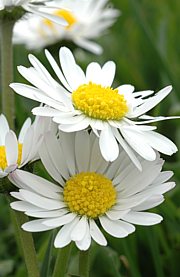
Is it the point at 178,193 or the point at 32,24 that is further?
the point at 32,24

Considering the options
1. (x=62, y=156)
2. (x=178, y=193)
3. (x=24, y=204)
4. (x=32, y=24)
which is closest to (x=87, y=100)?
(x=62, y=156)

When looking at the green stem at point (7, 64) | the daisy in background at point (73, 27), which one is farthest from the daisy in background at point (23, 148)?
the daisy in background at point (73, 27)

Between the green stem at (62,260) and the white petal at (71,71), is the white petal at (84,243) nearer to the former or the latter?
the green stem at (62,260)

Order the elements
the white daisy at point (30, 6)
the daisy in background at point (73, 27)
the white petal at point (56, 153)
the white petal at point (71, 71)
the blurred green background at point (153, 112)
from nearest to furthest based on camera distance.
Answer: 1. the white petal at point (56, 153)
2. the white petal at point (71, 71)
3. the white daisy at point (30, 6)
4. the blurred green background at point (153, 112)
5. the daisy in background at point (73, 27)

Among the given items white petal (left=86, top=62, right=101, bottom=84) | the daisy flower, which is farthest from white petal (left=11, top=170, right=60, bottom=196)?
white petal (left=86, top=62, right=101, bottom=84)

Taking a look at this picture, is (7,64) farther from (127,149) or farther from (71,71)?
(127,149)

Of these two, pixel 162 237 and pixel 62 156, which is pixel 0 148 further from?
pixel 162 237

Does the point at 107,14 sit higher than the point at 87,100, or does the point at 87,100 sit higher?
the point at 107,14

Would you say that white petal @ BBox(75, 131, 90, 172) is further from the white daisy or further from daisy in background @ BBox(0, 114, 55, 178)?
the white daisy
